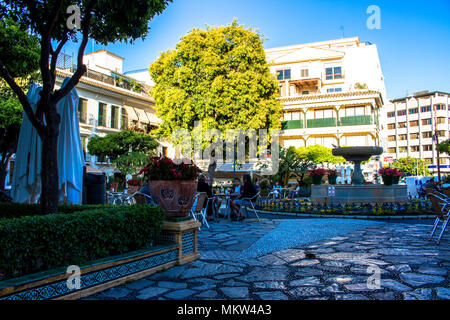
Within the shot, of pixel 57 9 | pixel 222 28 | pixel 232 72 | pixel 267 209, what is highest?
pixel 222 28

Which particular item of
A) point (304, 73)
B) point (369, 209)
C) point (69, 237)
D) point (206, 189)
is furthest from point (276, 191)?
point (304, 73)

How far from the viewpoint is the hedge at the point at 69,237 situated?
276 cm

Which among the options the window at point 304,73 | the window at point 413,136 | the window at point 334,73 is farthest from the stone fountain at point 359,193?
the window at point 413,136

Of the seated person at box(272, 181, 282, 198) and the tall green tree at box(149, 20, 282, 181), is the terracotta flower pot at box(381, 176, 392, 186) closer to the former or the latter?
the seated person at box(272, 181, 282, 198)

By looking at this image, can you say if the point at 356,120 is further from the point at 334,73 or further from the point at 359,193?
the point at 359,193

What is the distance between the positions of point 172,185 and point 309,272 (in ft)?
7.08

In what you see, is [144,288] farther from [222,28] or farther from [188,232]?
[222,28]

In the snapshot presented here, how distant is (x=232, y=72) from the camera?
2392cm

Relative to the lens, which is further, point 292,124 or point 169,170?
point 292,124

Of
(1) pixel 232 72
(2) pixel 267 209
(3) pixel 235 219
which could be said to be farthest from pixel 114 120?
(3) pixel 235 219

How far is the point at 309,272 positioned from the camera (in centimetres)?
405

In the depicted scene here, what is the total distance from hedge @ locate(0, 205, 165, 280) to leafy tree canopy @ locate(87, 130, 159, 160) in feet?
71.2

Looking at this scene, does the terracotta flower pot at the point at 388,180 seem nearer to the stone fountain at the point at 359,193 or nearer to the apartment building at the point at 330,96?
the stone fountain at the point at 359,193
